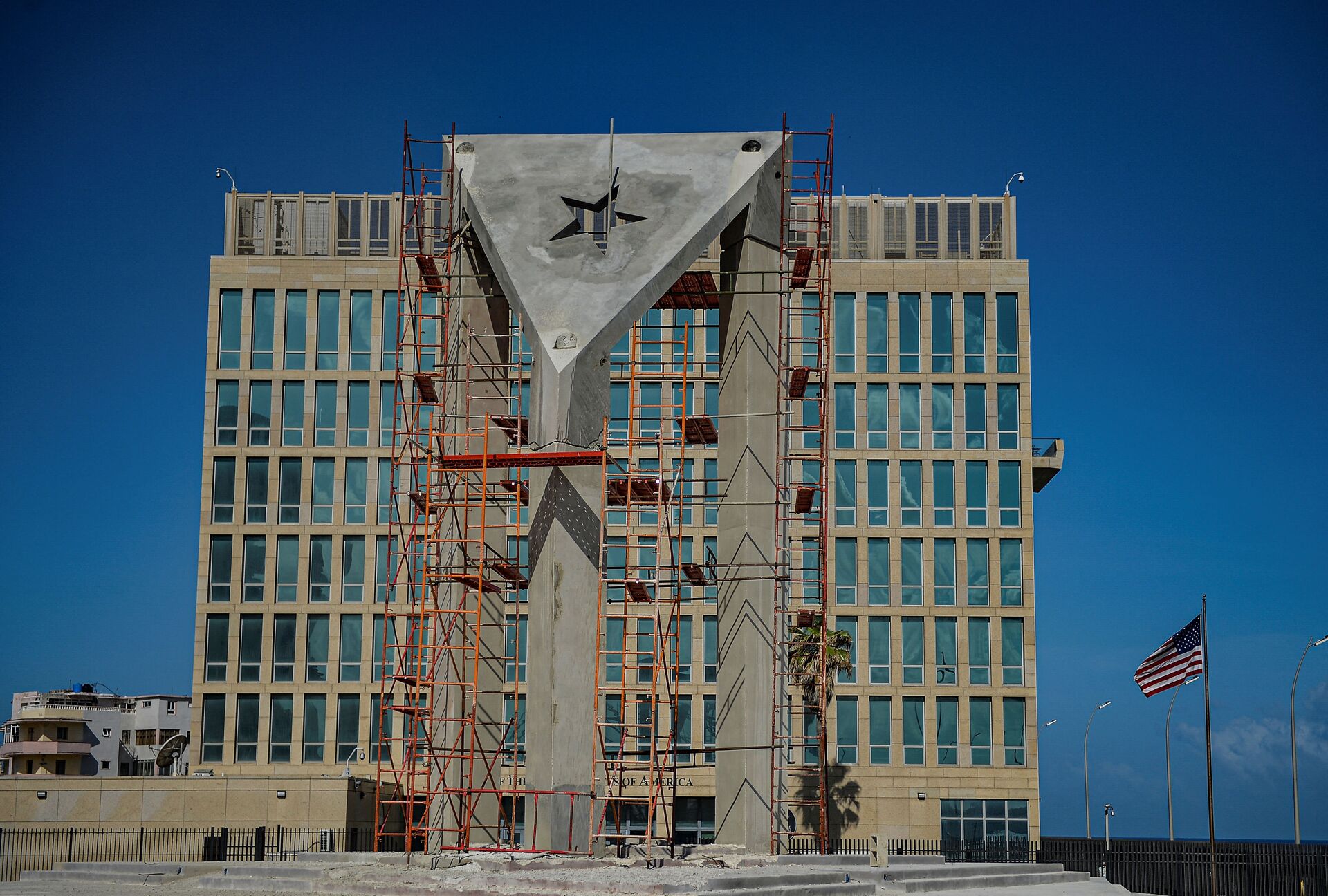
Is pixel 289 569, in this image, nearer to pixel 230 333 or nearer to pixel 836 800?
pixel 230 333

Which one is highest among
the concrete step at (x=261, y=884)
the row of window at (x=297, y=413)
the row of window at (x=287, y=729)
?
the row of window at (x=297, y=413)

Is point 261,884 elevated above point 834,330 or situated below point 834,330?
below

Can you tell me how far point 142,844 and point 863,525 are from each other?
104ft

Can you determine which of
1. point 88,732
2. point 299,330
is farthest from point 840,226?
point 88,732

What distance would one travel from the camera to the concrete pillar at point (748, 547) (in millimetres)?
35625

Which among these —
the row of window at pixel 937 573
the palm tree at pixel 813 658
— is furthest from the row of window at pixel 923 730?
the row of window at pixel 937 573

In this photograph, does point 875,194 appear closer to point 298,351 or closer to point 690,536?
point 690,536

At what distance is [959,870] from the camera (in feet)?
130

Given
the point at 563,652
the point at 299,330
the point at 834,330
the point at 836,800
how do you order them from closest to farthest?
1. the point at 563,652
2. the point at 836,800
3. the point at 834,330
4. the point at 299,330

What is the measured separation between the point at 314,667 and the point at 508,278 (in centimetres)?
3685

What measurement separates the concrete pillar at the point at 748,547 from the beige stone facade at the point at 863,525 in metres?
29.2

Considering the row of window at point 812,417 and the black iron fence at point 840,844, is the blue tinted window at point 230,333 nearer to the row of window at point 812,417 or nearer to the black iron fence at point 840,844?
the row of window at point 812,417

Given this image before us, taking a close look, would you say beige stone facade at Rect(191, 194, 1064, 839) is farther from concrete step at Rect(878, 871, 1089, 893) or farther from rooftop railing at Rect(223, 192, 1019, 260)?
concrete step at Rect(878, 871, 1089, 893)

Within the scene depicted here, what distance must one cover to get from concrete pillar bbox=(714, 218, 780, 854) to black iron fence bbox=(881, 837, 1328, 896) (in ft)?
39.6
